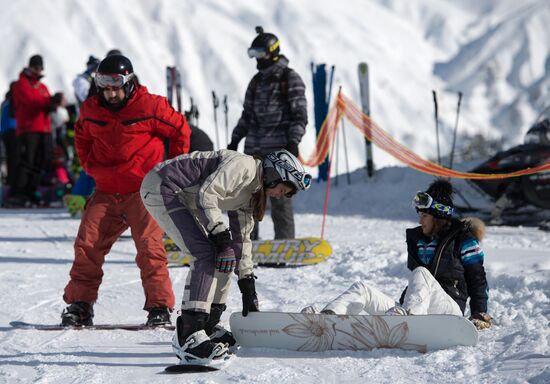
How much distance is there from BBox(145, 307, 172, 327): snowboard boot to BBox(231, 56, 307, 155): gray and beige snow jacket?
2661 mm

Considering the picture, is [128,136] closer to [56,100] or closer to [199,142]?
[199,142]

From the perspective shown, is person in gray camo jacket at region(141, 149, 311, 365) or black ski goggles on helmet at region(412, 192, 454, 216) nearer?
person in gray camo jacket at region(141, 149, 311, 365)

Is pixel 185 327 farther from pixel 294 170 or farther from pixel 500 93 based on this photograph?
pixel 500 93

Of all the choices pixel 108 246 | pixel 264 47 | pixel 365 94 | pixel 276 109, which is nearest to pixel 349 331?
pixel 108 246

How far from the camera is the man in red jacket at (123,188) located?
5.38 metres

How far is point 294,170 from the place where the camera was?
4.31 meters

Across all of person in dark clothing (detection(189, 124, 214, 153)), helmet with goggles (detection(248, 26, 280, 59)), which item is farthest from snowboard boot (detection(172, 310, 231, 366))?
person in dark clothing (detection(189, 124, 214, 153))

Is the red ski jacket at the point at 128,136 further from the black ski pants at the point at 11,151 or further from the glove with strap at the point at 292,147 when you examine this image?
the black ski pants at the point at 11,151

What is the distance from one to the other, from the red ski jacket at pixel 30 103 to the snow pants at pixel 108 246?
7.57 meters

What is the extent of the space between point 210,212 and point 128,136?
1.47 metres

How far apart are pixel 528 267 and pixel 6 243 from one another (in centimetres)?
572

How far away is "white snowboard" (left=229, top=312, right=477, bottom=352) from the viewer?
14.5 ft

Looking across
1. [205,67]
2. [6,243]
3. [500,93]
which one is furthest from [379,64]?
[6,243]

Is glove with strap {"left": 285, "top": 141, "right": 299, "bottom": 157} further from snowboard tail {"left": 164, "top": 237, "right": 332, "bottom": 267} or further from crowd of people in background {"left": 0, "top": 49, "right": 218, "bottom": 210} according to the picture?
crowd of people in background {"left": 0, "top": 49, "right": 218, "bottom": 210}
